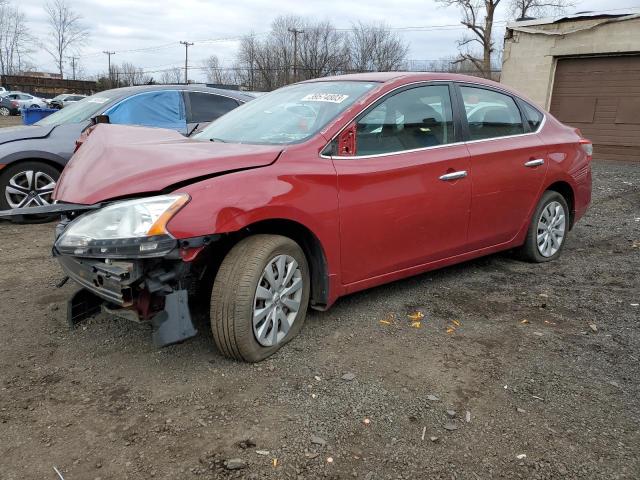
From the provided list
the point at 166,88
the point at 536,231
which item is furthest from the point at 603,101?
the point at 166,88

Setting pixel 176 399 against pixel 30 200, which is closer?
pixel 176 399

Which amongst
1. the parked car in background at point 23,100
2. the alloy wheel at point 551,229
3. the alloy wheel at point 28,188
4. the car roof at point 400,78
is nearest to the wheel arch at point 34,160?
the alloy wheel at point 28,188

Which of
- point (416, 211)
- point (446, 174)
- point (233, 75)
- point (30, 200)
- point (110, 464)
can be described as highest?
point (233, 75)

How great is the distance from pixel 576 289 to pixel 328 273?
2355 millimetres

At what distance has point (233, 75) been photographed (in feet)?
220

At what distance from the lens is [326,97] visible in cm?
373

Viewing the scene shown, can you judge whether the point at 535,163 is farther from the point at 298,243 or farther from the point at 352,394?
the point at 352,394

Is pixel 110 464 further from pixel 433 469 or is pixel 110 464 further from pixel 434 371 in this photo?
pixel 434 371

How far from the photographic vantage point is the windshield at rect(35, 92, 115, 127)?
6559 mm

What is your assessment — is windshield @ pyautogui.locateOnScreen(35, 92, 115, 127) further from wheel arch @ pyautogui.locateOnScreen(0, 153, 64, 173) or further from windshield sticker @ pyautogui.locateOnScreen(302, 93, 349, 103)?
windshield sticker @ pyautogui.locateOnScreen(302, 93, 349, 103)

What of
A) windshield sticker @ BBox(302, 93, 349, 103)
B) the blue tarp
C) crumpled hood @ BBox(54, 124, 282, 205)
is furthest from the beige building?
Result: crumpled hood @ BBox(54, 124, 282, 205)

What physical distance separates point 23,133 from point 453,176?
508 cm

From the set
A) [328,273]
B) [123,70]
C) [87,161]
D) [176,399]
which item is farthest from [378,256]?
[123,70]

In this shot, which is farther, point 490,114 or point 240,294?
point 490,114
